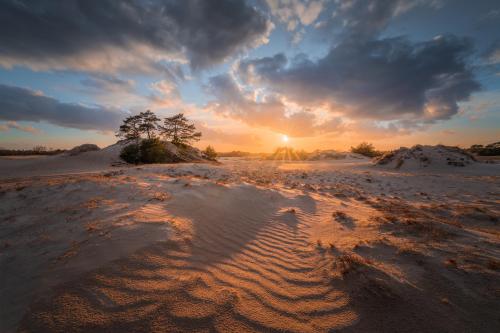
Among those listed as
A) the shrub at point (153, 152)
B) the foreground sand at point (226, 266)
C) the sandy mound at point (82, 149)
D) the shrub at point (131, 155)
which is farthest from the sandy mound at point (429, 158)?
the sandy mound at point (82, 149)

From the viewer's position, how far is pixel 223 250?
10.0 feet

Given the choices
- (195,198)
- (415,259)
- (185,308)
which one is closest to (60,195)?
(195,198)

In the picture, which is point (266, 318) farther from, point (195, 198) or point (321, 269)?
point (195, 198)

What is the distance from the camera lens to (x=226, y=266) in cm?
266

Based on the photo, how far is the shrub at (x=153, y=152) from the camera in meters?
16.7

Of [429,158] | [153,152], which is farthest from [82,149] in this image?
[429,158]

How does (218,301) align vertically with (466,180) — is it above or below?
below

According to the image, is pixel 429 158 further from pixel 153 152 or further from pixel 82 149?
pixel 82 149

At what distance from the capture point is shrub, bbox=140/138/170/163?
54.7ft

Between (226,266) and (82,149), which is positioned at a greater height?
(82,149)

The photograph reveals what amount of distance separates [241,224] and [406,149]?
1549cm

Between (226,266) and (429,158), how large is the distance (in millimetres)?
15075

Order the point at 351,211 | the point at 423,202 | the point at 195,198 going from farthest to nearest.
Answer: the point at 423,202 → the point at 351,211 → the point at 195,198

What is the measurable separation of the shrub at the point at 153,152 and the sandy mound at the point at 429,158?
58.0 ft
